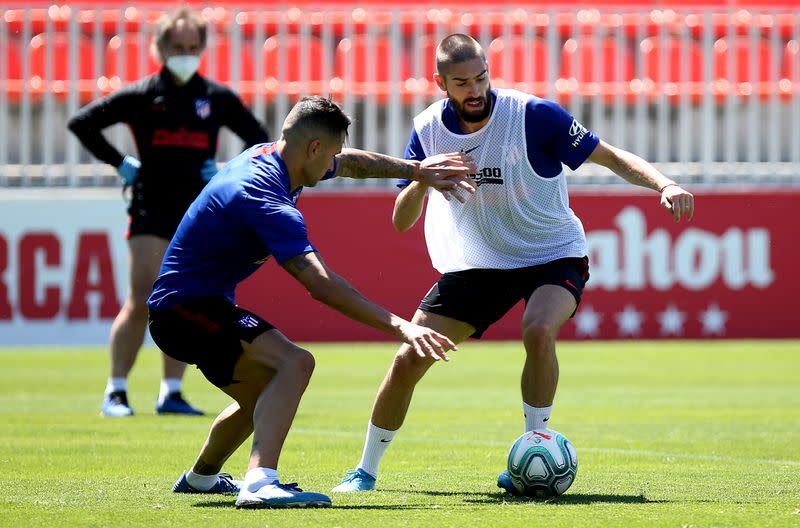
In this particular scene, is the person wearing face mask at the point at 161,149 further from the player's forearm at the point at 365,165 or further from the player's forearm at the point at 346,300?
the player's forearm at the point at 346,300

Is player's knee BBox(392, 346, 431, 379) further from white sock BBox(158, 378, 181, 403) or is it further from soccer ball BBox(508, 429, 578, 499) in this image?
white sock BBox(158, 378, 181, 403)

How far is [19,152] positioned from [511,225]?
10.7 m

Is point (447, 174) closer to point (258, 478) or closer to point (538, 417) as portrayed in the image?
point (538, 417)

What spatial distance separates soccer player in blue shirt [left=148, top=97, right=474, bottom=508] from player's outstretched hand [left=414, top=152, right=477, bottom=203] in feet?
1.78

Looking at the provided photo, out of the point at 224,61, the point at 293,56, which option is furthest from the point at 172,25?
the point at 293,56

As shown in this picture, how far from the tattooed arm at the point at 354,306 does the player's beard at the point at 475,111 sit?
4.77 ft

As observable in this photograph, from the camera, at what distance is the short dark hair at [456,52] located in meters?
6.54

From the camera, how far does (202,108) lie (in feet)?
33.4

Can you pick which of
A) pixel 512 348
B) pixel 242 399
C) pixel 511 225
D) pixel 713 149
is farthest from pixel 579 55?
pixel 242 399

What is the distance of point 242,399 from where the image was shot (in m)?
5.99

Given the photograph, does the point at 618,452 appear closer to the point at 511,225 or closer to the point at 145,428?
the point at 511,225

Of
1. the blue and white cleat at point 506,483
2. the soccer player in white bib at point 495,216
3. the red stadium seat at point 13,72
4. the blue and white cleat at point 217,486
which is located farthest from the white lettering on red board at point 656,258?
the blue and white cleat at point 217,486

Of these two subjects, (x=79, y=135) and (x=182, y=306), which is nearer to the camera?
(x=182, y=306)

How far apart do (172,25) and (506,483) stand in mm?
4935
